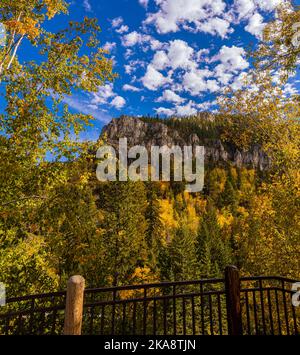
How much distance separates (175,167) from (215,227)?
200 ft

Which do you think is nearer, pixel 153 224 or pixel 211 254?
pixel 153 224

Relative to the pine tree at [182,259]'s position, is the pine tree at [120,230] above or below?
above

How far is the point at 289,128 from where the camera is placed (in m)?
11.4

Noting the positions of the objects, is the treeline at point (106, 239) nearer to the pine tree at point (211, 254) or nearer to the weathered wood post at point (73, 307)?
the pine tree at point (211, 254)

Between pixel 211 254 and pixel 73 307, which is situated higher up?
pixel 73 307

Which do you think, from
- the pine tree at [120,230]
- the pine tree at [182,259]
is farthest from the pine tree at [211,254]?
the pine tree at [120,230]

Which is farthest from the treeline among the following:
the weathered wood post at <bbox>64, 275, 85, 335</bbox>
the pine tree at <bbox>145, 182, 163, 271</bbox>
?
the weathered wood post at <bbox>64, 275, 85, 335</bbox>

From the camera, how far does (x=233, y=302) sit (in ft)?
17.7

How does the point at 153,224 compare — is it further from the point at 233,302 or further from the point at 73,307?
the point at 73,307

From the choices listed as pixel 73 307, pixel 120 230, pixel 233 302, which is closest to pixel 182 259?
pixel 120 230

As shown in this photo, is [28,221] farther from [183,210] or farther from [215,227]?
[183,210]

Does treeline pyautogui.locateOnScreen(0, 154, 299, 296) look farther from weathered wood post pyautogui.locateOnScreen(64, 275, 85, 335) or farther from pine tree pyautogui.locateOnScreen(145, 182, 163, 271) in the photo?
weathered wood post pyautogui.locateOnScreen(64, 275, 85, 335)

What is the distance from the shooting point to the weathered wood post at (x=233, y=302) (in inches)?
210
